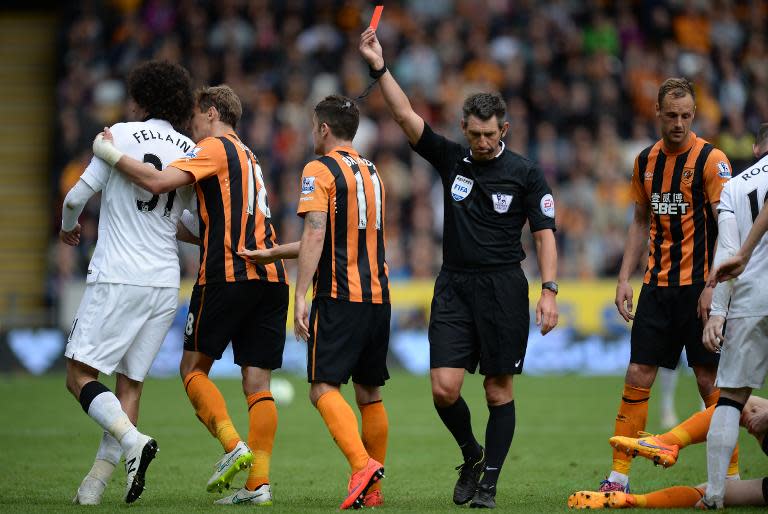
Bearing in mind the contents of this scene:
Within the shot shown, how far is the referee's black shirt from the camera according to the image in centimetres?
729

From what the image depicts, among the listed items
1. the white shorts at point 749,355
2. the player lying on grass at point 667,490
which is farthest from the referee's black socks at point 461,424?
the white shorts at point 749,355

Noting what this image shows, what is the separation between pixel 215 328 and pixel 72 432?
15.3 feet

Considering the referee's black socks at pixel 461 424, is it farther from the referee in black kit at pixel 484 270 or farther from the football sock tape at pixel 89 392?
the football sock tape at pixel 89 392

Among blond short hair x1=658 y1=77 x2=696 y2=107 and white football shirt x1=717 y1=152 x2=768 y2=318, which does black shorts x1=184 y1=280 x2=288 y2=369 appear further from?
white football shirt x1=717 y1=152 x2=768 y2=318

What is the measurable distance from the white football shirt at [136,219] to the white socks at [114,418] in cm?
75

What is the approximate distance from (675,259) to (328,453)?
12.9 feet

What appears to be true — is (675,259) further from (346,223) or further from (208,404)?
(208,404)

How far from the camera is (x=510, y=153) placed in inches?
293

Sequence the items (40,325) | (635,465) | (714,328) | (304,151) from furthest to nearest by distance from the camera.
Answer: (304,151) < (40,325) < (635,465) < (714,328)

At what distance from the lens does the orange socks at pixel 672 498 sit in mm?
6891

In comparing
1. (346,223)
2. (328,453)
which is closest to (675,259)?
(346,223)

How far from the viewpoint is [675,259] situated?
24.9 ft

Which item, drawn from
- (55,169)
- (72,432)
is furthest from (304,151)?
(72,432)

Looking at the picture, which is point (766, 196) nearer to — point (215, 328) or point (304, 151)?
point (215, 328)
